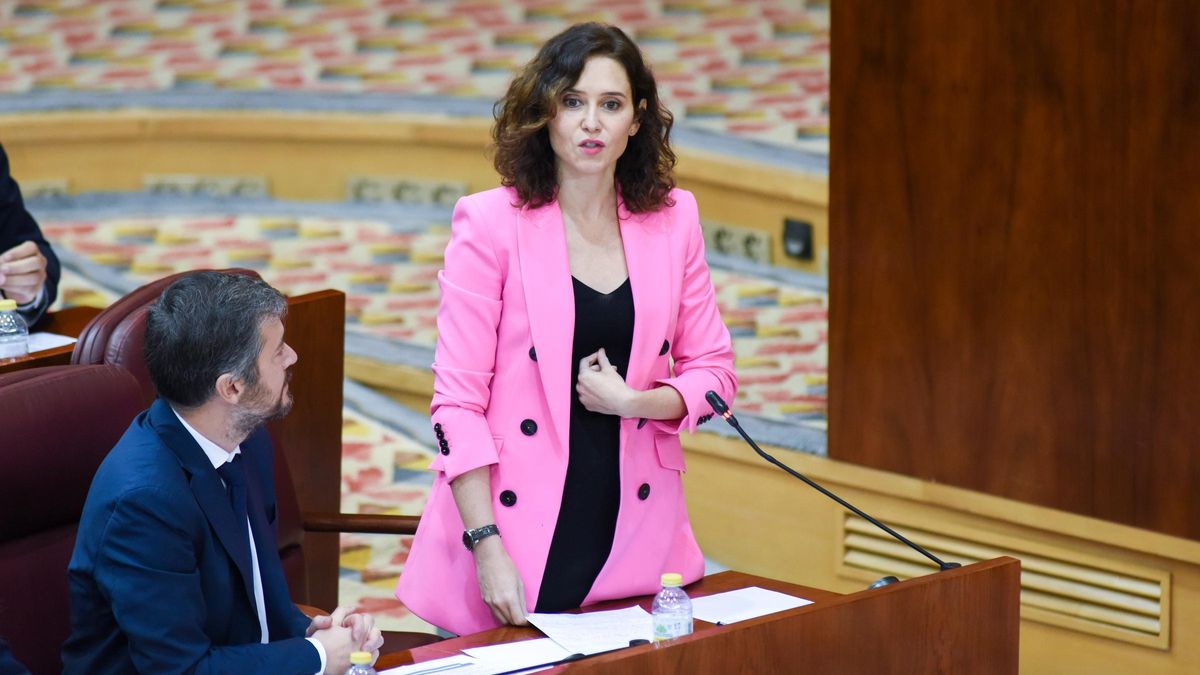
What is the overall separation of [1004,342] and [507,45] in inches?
152

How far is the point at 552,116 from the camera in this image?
2.06 meters

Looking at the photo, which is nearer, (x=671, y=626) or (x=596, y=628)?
(x=671, y=626)

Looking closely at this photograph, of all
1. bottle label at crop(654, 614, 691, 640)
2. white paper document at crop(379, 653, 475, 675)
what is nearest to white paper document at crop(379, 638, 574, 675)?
white paper document at crop(379, 653, 475, 675)

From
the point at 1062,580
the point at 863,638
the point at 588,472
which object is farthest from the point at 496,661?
the point at 1062,580

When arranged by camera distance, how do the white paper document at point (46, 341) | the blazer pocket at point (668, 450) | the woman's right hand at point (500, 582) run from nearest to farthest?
the woman's right hand at point (500, 582), the blazer pocket at point (668, 450), the white paper document at point (46, 341)

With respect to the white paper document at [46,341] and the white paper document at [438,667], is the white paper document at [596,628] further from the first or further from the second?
the white paper document at [46,341]

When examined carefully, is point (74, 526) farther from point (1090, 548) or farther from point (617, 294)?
point (1090, 548)

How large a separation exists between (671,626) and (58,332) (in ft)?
5.46

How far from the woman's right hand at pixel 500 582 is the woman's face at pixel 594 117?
0.49m

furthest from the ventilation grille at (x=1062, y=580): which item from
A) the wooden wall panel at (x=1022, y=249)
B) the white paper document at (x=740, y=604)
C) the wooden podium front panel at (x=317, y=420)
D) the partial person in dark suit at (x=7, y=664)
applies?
the partial person in dark suit at (x=7, y=664)

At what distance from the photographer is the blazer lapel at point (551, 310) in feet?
6.70

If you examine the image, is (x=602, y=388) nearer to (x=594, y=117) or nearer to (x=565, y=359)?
(x=565, y=359)

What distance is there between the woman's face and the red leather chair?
637 mm

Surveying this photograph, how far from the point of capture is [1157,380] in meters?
3.01
